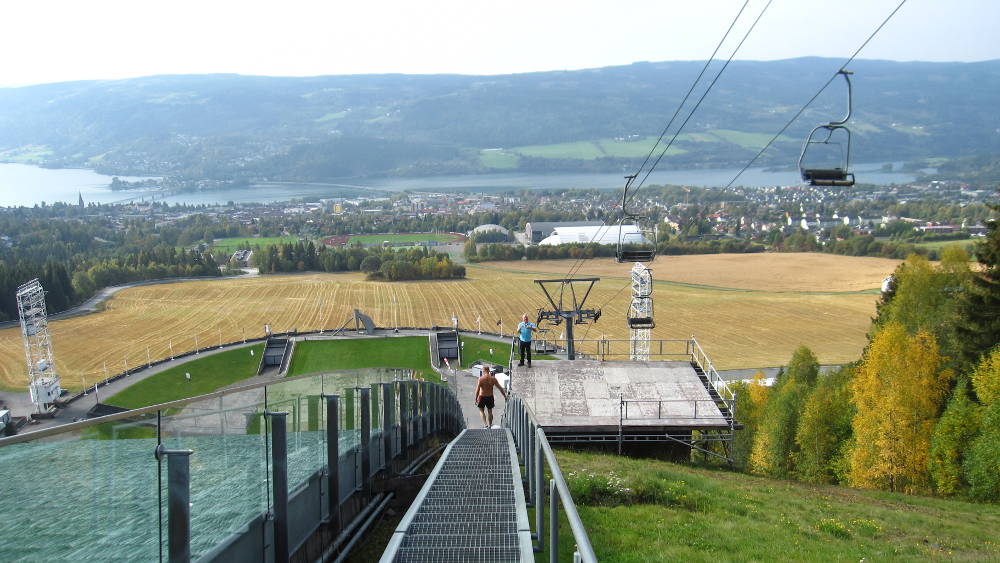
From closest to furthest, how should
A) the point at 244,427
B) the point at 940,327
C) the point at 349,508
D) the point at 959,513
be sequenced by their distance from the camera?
1. the point at 244,427
2. the point at 349,508
3. the point at 959,513
4. the point at 940,327

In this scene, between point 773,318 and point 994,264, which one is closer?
point 994,264

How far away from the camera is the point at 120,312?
228ft

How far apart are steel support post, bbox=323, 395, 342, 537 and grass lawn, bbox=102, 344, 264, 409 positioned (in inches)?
1484

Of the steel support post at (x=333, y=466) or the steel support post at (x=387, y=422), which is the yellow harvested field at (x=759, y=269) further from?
the steel support post at (x=333, y=466)

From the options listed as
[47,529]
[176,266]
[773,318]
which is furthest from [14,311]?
[47,529]

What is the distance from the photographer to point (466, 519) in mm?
5867

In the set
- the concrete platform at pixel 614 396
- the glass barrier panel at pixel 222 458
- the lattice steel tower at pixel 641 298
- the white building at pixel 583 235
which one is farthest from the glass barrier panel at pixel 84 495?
the white building at pixel 583 235

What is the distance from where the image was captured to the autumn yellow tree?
2188 cm

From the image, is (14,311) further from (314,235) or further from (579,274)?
(314,235)

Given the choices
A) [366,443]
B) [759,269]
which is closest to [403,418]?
[366,443]

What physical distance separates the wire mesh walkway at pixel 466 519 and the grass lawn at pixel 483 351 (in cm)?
4101

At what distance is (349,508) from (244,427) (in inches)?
111

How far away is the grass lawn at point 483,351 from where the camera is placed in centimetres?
5056

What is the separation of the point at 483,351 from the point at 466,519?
46.7m
